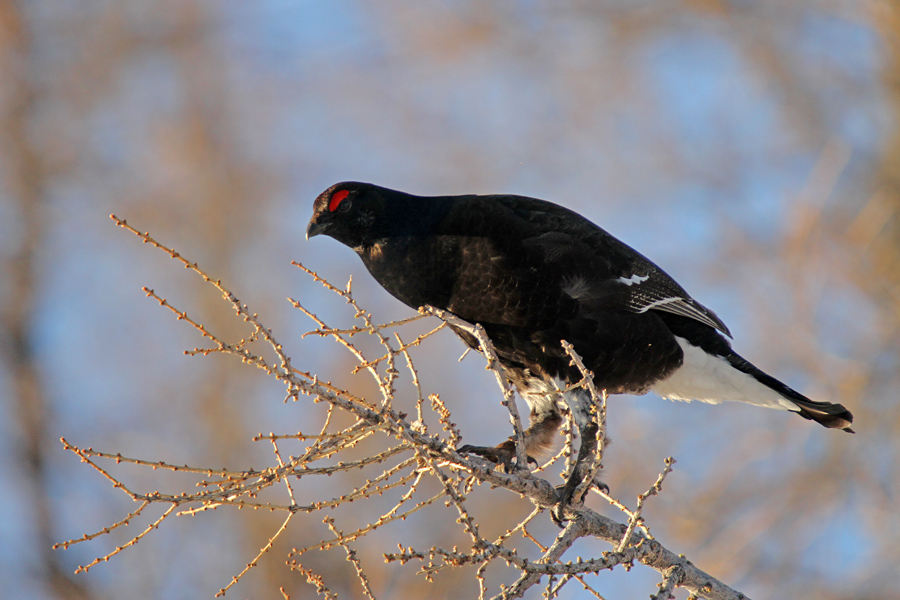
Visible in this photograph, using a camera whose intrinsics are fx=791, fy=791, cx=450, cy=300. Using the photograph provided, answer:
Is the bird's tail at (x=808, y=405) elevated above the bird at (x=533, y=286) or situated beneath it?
elevated above

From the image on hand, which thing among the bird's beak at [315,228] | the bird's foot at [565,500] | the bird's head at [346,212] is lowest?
the bird's foot at [565,500]

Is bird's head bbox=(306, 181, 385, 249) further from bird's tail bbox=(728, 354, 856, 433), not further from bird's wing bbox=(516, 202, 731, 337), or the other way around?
bird's tail bbox=(728, 354, 856, 433)

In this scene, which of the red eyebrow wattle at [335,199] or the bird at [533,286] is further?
the red eyebrow wattle at [335,199]

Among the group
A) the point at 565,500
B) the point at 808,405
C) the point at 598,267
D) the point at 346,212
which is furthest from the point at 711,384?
the point at 346,212

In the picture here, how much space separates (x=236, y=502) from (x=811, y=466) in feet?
23.7

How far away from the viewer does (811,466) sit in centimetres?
806

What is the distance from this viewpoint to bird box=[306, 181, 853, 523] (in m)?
3.56

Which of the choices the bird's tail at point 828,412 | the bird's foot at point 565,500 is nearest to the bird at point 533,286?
the bird's foot at point 565,500

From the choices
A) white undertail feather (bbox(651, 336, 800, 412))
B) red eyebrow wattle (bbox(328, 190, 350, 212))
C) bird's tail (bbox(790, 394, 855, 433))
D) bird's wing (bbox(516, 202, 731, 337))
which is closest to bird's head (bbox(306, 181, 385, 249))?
red eyebrow wattle (bbox(328, 190, 350, 212))

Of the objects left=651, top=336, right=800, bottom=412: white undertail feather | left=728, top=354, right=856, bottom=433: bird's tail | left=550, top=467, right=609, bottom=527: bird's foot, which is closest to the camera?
left=550, top=467, right=609, bottom=527: bird's foot

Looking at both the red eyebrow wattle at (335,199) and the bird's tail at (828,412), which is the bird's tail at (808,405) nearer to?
the bird's tail at (828,412)

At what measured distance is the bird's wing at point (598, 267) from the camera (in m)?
3.67

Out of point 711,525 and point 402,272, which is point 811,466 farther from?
point 402,272

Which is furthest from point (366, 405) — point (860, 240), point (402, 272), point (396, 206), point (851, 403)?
point (860, 240)
